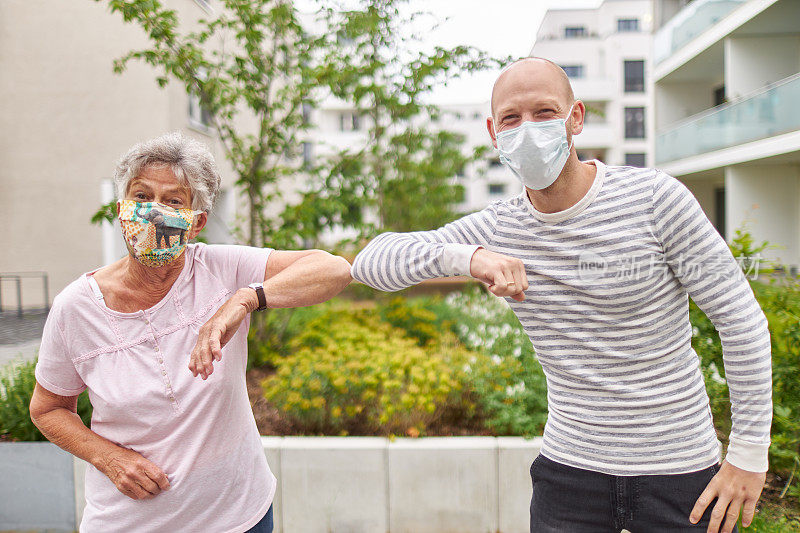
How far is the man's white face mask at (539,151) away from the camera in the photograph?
1670 mm

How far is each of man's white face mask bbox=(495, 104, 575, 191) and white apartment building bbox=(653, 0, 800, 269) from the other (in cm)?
1289

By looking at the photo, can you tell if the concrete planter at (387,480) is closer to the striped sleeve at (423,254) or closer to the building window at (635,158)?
the striped sleeve at (423,254)

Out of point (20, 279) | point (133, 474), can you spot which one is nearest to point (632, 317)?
point (133, 474)

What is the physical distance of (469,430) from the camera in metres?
4.13

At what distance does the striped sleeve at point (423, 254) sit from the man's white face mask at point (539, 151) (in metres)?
0.19

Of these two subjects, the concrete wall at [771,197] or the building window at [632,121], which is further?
the building window at [632,121]

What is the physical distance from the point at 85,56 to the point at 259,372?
418 inches

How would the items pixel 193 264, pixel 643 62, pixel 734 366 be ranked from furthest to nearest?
pixel 643 62
pixel 193 264
pixel 734 366

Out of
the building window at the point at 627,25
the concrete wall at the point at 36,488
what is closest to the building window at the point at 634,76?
the building window at the point at 627,25

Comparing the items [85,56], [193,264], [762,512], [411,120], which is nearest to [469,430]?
[762,512]

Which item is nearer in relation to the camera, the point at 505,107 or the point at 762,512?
the point at 505,107

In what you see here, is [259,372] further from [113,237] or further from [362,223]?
[113,237]

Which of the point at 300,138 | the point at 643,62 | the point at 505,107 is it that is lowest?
the point at 505,107

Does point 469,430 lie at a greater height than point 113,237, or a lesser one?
lesser
